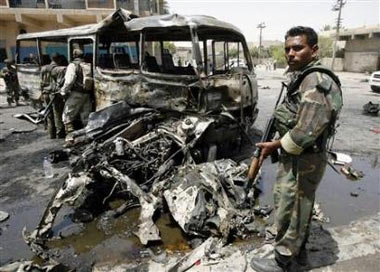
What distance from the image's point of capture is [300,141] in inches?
87.0

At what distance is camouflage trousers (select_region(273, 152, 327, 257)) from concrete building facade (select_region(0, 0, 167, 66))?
20.5m

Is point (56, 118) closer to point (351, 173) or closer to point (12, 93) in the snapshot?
point (351, 173)

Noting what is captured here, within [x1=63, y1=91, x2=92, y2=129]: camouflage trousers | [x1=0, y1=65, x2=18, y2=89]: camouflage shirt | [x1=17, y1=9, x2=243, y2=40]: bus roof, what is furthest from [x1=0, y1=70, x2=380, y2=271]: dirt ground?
[x1=0, y1=65, x2=18, y2=89]: camouflage shirt

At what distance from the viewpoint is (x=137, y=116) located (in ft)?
15.9

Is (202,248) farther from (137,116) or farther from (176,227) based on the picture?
(137,116)

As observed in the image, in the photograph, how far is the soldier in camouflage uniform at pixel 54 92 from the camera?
679cm

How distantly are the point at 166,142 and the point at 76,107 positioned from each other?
9.15 ft

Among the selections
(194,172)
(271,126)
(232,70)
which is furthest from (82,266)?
(232,70)

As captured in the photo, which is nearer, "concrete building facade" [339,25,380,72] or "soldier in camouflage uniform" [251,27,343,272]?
"soldier in camouflage uniform" [251,27,343,272]

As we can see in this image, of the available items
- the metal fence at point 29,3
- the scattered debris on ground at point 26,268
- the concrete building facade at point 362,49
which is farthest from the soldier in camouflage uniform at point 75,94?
the concrete building facade at point 362,49

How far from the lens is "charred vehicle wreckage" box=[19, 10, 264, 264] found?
3434 mm

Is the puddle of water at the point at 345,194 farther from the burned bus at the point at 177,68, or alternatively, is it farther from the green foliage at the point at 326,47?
the green foliage at the point at 326,47

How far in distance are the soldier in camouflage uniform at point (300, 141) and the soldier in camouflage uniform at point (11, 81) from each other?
11.7 meters

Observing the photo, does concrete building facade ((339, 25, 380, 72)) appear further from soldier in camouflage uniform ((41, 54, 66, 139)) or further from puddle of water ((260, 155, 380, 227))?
soldier in camouflage uniform ((41, 54, 66, 139))
